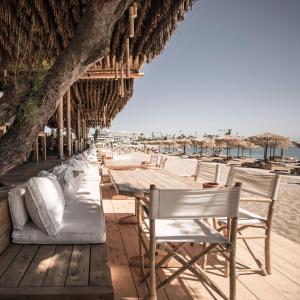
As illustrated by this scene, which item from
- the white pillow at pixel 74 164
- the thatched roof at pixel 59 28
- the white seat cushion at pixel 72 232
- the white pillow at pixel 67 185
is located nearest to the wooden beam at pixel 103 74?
the thatched roof at pixel 59 28

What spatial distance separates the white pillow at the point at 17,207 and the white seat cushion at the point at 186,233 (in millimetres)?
934

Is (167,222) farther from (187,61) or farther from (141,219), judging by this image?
(187,61)

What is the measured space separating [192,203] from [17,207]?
3.81ft

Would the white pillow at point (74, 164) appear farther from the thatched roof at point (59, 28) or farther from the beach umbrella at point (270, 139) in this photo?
the beach umbrella at point (270, 139)

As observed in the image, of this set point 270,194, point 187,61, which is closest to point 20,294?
point 270,194

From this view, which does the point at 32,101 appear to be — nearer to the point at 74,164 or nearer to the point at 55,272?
the point at 55,272

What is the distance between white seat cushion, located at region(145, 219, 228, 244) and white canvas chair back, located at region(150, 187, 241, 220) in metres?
0.27

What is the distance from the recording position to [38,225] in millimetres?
1733

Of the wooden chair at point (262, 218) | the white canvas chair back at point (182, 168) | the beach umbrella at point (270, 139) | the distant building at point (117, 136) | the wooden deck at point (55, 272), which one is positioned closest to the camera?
the wooden deck at point (55, 272)

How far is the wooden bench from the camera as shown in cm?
118

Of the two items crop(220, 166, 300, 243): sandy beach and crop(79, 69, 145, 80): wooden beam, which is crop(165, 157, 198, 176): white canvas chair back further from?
crop(79, 69, 145, 80): wooden beam

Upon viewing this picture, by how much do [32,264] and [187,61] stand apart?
2915cm

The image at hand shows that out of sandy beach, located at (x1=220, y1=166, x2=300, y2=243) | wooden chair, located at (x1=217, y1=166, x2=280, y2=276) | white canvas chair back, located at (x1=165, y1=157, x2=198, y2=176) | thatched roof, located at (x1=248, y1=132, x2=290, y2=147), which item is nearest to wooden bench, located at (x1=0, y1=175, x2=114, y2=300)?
wooden chair, located at (x1=217, y1=166, x2=280, y2=276)

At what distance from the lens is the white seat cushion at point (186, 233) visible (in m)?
1.70
